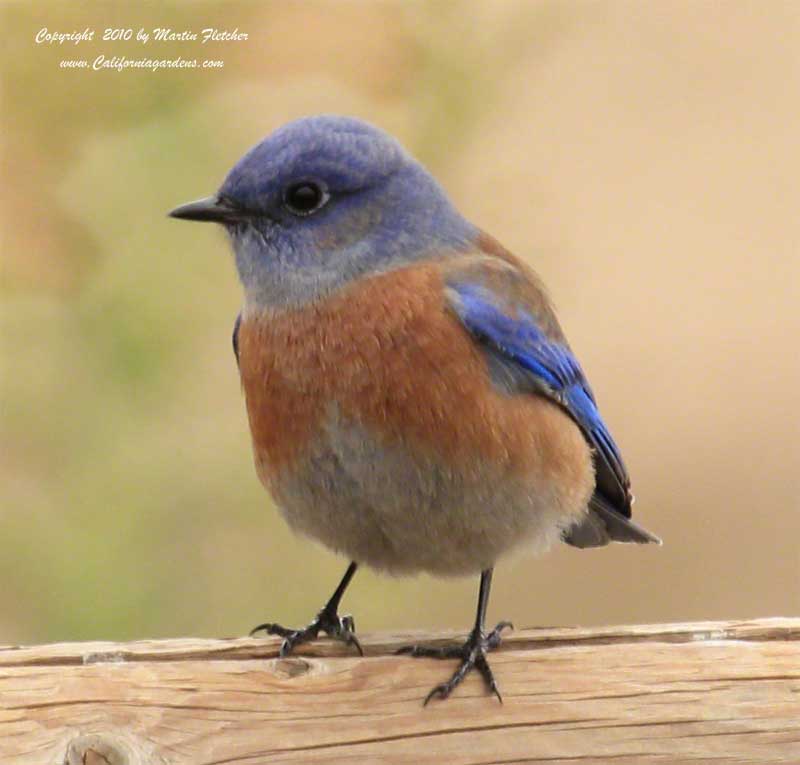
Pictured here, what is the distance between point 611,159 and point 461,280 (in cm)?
303

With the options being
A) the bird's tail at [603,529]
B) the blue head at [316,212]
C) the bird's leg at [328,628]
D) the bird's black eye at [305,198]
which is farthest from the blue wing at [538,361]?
the bird's leg at [328,628]

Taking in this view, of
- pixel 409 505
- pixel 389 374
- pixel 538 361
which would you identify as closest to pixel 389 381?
pixel 389 374

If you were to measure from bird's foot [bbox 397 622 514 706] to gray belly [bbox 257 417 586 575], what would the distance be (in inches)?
10.6

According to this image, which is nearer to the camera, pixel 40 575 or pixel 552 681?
pixel 552 681

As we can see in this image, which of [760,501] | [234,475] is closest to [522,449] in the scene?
[234,475]

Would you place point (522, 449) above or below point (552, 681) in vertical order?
above

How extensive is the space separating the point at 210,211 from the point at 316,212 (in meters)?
0.30

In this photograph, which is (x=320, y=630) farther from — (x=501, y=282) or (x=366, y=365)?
(x=501, y=282)

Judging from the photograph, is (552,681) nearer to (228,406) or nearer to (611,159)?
(228,406)

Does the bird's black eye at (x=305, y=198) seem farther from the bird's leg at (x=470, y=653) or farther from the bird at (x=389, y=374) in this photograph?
the bird's leg at (x=470, y=653)

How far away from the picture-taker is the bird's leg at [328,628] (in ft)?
16.4

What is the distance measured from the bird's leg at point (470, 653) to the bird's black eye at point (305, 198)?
4.05 ft

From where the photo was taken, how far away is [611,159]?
808 centimetres

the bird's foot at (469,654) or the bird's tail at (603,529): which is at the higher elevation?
the bird's tail at (603,529)
